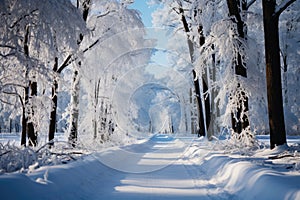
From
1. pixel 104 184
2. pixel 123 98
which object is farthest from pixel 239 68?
pixel 123 98

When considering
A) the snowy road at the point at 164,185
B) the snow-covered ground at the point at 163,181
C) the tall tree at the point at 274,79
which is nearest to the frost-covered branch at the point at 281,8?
the tall tree at the point at 274,79

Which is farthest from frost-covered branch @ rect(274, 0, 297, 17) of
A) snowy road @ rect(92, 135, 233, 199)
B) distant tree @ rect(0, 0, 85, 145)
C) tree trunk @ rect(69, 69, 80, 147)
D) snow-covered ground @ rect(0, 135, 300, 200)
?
tree trunk @ rect(69, 69, 80, 147)

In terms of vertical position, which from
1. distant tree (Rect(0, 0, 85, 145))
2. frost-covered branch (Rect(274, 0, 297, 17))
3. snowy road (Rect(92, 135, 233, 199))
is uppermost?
frost-covered branch (Rect(274, 0, 297, 17))

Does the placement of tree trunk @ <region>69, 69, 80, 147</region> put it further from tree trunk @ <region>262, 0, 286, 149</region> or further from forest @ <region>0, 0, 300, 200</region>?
tree trunk @ <region>262, 0, 286, 149</region>

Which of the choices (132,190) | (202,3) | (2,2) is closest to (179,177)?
(132,190)

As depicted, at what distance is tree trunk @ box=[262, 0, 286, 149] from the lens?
786 centimetres

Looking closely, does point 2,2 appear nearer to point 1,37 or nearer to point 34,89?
point 1,37

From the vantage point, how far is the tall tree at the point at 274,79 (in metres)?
7.87

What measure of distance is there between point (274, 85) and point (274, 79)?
0.57ft

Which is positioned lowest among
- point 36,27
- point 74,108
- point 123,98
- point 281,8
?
point 74,108

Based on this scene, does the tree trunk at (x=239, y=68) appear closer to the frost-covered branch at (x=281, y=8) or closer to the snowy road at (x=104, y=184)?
the frost-covered branch at (x=281, y=8)

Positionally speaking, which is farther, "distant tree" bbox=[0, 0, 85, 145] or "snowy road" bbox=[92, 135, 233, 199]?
"distant tree" bbox=[0, 0, 85, 145]

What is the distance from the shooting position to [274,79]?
796 cm

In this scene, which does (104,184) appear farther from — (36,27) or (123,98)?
(123,98)
